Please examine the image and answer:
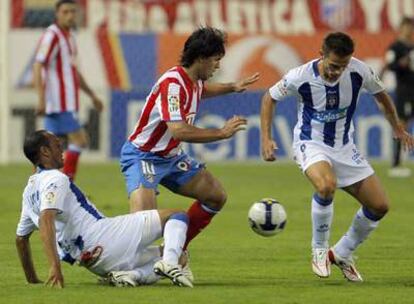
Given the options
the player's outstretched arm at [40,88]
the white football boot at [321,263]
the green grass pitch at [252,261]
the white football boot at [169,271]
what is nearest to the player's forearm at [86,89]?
the player's outstretched arm at [40,88]

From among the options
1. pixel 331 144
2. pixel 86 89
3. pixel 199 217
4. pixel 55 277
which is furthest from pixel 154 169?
pixel 86 89

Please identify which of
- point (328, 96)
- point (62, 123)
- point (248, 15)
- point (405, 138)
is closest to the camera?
point (328, 96)

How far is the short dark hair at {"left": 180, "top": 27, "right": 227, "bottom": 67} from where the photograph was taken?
34.2 ft

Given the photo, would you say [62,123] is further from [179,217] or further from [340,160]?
[179,217]

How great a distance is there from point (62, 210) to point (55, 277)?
17.2 inches

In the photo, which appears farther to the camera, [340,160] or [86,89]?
[86,89]

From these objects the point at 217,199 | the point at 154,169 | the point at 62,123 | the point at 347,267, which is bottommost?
the point at 62,123

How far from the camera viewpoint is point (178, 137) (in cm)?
1032

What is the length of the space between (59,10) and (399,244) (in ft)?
18.2

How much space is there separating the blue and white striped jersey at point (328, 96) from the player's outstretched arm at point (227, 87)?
0.19 m

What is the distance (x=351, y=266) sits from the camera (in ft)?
35.5

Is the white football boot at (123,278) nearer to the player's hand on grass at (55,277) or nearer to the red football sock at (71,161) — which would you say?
the player's hand on grass at (55,277)

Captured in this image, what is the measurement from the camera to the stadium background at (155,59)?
25016 millimetres

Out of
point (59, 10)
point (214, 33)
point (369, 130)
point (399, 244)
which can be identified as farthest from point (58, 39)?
point (369, 130)
